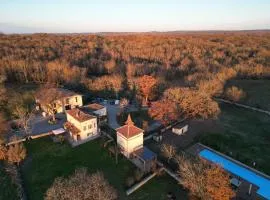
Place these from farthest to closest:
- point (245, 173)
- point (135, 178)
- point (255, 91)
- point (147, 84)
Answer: point (255, 91) < point (147, 84) < point (245, 173) < point (135, 178)

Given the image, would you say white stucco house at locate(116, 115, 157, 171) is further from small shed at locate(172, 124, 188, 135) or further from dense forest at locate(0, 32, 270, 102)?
dense forest at locate(0, 32, 270, 102)

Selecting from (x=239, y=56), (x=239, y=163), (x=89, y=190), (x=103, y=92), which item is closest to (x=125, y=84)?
(x=103, y=92)

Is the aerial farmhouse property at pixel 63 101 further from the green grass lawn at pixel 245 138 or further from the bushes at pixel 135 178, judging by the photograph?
the green grass lawn at pixel 245 138

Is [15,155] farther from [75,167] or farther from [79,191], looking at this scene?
[79,191]

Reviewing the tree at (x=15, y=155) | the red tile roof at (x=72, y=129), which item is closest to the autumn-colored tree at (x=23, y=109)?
the red tile roof at (x=72, y=129)

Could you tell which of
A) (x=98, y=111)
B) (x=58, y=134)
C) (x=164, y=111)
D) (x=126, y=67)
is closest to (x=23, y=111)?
(x=58, y=134)

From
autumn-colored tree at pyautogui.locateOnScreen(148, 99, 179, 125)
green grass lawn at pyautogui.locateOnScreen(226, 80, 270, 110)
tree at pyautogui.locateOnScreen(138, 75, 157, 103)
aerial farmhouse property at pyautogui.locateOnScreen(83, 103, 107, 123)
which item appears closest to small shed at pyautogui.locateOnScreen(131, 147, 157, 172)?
autumn-colored tree at pyautogui.locateOnScreen(148, 99, 179, 125)

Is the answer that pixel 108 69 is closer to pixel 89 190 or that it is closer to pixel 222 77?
pixel 222 77
